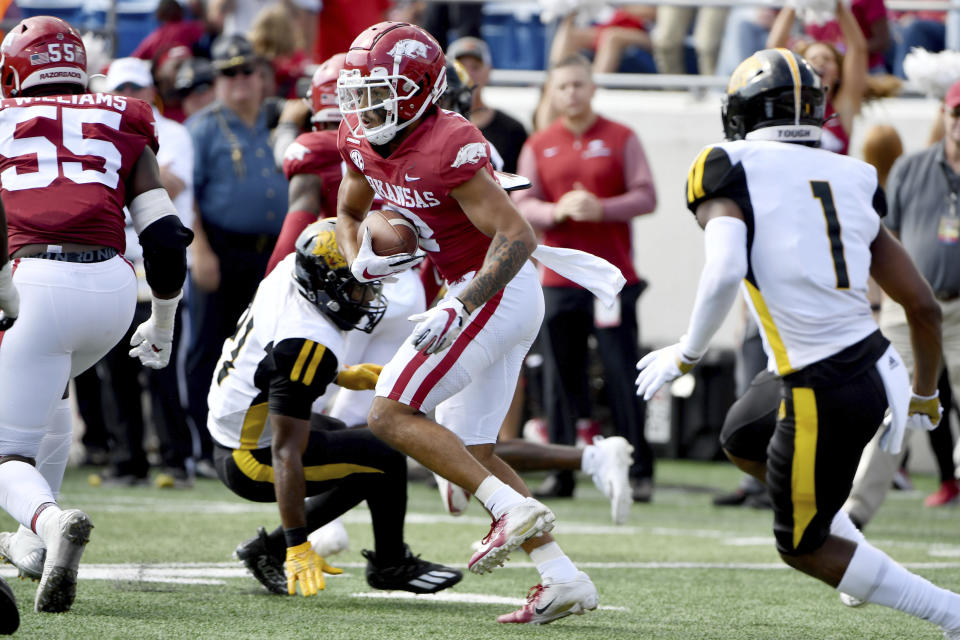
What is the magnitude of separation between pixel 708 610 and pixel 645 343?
215 inches

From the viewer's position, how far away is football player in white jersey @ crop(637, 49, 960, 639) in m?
3.65

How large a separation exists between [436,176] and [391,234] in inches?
9.4

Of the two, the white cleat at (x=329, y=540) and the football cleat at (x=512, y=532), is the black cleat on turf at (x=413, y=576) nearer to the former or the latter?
the white cleat at (x=329, y=540)

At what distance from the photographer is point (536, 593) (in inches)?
158

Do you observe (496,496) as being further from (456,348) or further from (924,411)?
(924,411)

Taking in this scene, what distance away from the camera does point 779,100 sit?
152 inches

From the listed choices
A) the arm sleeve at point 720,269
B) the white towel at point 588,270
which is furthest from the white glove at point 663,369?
the white towel at point 588,270

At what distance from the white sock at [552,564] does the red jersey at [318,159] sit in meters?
1.83

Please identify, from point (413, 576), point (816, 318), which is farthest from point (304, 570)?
point (816, 318)

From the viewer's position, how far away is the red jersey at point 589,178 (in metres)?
7.61

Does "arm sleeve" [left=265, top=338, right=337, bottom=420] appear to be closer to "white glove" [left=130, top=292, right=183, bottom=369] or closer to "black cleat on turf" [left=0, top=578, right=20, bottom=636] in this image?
"white glove" [left=130, top=292, right=183, bottom=369]

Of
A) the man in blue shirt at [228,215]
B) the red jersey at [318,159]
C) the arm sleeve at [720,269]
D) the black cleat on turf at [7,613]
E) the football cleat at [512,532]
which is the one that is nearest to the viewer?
the black cleat on turf at [7,613]

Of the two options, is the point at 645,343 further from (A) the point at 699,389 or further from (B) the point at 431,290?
(B) the point at 431,290

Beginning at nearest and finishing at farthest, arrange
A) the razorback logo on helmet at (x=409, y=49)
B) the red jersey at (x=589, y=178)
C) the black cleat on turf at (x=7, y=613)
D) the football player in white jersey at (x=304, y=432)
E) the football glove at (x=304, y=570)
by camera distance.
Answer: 1. the black cleat on turf at (x=7, y=613)
2. the razorback logo on helmet at (x=409, y=49)
3. the football glove at (x=304, y=570)
4. the football player in white jersey at (x=304, y=432)
5. the red jersey at (x=589, y=178)
